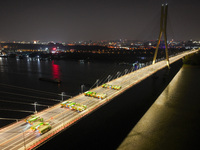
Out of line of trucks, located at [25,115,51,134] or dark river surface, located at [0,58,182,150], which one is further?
dark river surface, located at [0,58,182,150]

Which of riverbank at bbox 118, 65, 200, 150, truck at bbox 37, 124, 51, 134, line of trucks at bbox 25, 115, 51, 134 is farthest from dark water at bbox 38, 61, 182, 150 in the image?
truck at bbox 37, 124, 51, 134

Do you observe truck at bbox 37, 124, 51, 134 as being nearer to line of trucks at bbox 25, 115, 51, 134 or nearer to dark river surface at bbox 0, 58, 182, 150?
line of trucks at bbox 25, 115, 51, 134

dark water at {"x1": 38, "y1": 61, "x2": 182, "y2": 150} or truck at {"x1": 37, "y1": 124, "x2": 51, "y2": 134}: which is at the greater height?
truck at {"x1": 37, "y1": 124, "x2": 51, "y2": 134}

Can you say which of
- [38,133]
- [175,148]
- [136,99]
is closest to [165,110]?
[136,99]

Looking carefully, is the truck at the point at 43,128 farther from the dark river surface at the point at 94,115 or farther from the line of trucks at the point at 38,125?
the dark river surface at the point at 94,115

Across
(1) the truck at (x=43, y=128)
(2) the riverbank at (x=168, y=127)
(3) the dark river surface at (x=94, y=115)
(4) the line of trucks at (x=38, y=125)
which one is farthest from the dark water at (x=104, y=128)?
(1) the truck at (x=43, y=128)

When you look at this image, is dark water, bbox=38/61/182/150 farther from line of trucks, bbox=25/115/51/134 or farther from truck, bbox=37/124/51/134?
truck, bbox=37/124/51/134

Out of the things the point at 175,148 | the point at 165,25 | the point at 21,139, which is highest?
the point at 165,25

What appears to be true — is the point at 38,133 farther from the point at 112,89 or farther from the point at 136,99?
the point at 136,99

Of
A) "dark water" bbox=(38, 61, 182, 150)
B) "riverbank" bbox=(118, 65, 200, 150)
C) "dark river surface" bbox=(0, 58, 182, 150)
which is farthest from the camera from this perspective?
"dark river surface" bbox=(0, 58, 182, 150)

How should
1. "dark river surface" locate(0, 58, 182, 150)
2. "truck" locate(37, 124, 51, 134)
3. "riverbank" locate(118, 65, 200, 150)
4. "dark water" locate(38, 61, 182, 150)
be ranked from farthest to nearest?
"dark river surface" locate(0, 58, 182, 150) < "dark water" locate(38, 61, 182, 150) < "riverbank" locate(118, 65, 200, 150) < "truck" locate(37, 124, 51, 134)
